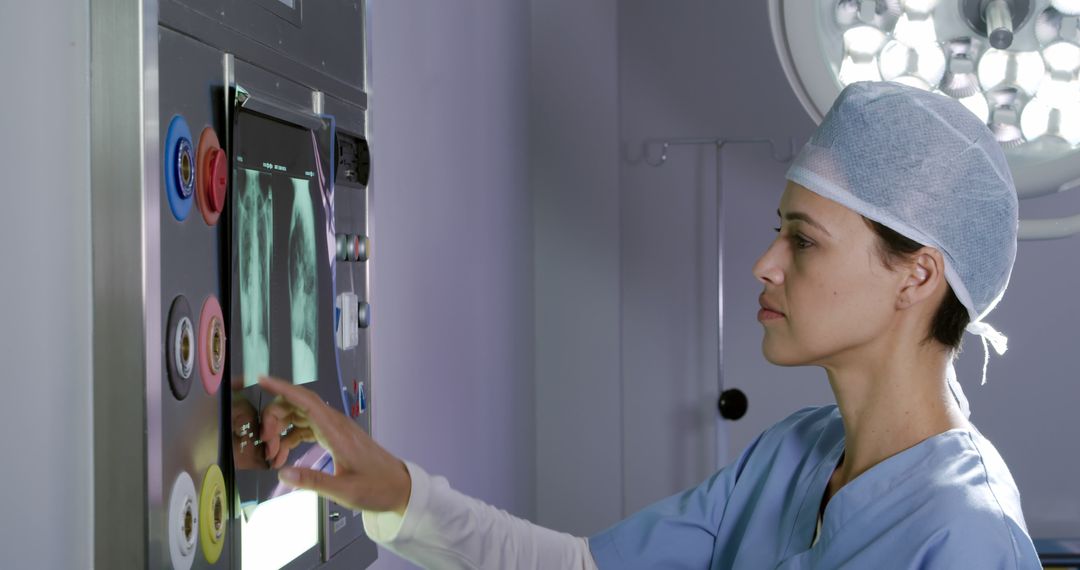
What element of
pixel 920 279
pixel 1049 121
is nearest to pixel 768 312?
pixel 920 279

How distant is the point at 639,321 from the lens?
9.43 ft

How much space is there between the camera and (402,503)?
A: 110cm

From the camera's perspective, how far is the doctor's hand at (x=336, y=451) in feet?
3.10

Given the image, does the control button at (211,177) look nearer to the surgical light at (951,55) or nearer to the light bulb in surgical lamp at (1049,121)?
the surgical light at (951,55)

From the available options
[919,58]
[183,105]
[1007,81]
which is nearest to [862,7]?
[919,58]

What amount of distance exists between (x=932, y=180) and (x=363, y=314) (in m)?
0.67

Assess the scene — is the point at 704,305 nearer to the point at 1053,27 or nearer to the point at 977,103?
the point at 977,103

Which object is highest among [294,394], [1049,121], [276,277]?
[1049,121]

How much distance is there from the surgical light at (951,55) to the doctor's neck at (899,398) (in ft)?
2.04

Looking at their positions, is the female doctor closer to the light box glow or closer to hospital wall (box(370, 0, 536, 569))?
the light box glow

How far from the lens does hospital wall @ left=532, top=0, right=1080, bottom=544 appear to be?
9.02 ft

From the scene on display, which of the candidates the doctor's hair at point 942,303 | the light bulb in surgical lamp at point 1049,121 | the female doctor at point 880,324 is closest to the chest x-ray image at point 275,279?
the female doctor at point 880,324

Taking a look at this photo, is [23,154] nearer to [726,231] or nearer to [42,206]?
Result: [42,206]

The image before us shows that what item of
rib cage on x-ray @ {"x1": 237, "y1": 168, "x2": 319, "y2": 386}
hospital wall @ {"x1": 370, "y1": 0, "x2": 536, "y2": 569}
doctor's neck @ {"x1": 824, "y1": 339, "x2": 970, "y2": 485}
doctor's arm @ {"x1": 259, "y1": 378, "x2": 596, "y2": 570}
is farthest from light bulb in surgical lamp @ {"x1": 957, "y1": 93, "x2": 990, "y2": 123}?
rib cage on x-ray @ {"x1": 237, "y1": 168, "x2": 319, "y2": 386}
